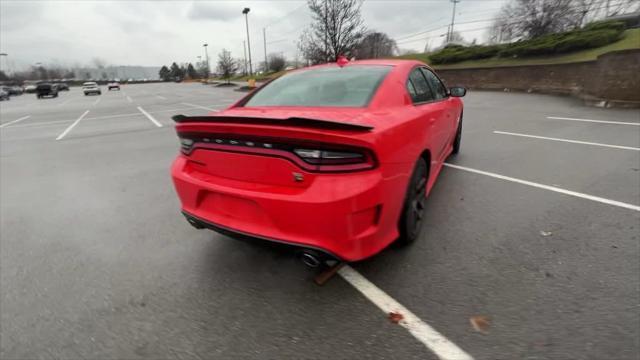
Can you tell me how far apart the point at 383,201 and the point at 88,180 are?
15.7 feet

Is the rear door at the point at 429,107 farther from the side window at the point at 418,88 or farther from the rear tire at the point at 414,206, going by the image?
the rear tire at the point at 414,206

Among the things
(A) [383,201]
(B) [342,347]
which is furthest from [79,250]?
(A) [383,201]

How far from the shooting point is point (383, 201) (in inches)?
79.8

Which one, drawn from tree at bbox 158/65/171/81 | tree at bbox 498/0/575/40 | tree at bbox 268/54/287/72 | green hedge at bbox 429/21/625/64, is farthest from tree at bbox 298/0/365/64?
tree at bbox 158/65/171/81

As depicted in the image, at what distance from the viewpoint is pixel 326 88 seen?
289cm

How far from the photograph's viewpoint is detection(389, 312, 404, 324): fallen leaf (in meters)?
2.00

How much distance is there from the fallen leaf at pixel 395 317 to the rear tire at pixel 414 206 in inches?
27.9

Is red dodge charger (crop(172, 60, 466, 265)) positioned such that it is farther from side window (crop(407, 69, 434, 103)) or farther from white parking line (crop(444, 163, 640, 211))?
white parking line (crop(444, 163, 640, 211))

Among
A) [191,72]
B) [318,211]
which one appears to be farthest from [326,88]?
[191,72]

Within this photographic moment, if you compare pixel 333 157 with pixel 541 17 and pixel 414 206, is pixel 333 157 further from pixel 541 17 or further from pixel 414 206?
pixel 541 17

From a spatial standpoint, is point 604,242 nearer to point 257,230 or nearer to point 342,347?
point 342,347

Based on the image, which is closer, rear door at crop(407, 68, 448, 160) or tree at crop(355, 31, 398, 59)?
rear door at crop(407, 68, 448, 160)

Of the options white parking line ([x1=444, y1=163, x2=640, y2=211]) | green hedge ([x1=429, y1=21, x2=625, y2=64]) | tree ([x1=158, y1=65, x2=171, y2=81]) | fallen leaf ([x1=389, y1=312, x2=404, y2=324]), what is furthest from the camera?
tree ([x1=158, y1=65, x2=171, y2=81])

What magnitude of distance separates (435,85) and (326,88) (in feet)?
5.33
